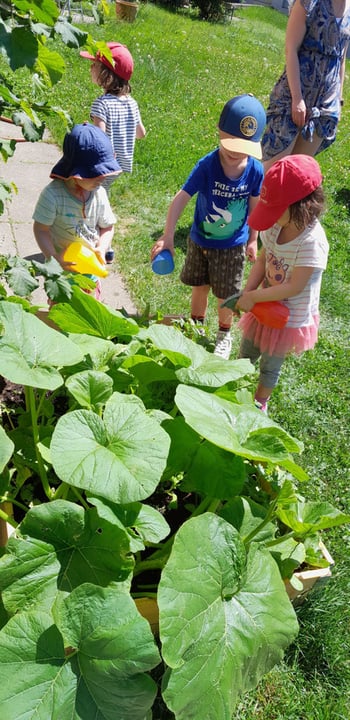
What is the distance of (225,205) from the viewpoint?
3021 mm

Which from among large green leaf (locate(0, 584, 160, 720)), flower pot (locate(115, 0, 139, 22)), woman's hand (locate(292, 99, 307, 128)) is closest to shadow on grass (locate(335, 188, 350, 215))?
woman's hand (locate(292, 99, 307, 128))

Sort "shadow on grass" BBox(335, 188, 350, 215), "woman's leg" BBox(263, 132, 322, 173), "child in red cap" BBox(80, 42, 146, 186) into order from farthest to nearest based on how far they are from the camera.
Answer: "shadow on grass" BBox(335, 188, 350, 215) → "woman's leg" BBox(263, 132, 322, 173) → "child in red cap" BBox(80, 42, 146, 186)

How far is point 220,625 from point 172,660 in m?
0.12

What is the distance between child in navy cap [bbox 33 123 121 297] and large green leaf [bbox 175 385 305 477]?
3.85ft

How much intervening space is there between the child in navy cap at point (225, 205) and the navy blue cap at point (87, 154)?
48 centimetres

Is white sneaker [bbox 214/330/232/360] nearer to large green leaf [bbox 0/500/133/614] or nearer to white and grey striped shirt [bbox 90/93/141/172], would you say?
white and grey striped shirt [bbox 90/93/141/172]

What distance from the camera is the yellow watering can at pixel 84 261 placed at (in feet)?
7.77

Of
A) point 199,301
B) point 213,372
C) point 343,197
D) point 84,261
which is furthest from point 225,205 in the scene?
point 343,197

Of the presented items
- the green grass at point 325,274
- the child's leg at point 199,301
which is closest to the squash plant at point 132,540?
the green grass at point 325,274

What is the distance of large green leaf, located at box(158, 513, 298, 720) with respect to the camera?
42.1 inches

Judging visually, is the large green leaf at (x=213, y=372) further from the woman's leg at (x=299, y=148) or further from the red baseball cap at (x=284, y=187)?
the woman's leg at (x=299, y=148)

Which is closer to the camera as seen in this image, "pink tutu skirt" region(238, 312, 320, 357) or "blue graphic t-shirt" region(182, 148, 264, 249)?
"pink tutu skirt" region(238, 312, 320, 357)

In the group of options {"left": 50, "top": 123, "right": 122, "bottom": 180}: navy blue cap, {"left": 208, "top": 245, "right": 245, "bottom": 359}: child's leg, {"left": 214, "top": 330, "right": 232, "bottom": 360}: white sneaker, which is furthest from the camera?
{"left": 214, "top": 330, "right": 232, "bottom": 360}: white sneaker

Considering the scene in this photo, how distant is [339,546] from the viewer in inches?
97.0
